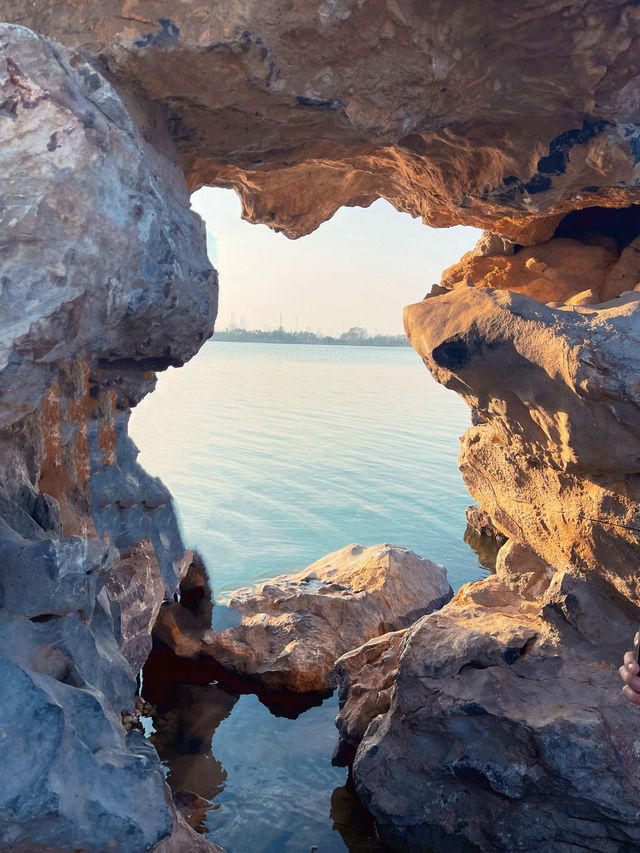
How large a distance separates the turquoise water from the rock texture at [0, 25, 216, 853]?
19.6 ft

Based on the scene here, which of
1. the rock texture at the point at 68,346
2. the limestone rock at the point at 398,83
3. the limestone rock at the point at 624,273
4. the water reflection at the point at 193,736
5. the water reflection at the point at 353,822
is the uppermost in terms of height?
the limestone rock at the point at 398,83

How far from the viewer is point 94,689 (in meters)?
2.77

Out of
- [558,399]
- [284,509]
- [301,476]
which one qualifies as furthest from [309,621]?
[301,476]

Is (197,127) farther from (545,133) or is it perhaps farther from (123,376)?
(545,133)

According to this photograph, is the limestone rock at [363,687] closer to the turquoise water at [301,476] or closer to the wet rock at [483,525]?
the turquoise water at [301,476]

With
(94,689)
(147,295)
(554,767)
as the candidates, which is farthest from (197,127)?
(554,767)

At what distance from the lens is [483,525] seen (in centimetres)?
1048

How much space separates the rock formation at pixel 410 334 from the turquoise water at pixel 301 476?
15.7 feet

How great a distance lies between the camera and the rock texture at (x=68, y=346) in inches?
90.5

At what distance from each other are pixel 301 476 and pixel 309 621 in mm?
7872

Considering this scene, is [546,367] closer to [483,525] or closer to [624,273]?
[624,273]

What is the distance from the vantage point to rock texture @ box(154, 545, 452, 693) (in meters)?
5.77

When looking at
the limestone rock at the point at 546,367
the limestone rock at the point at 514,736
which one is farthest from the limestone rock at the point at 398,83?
the limestone rock at the point at 514,736

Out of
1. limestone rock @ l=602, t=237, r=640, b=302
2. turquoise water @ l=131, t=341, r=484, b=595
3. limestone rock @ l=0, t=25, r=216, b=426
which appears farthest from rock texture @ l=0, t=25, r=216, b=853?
turquoise water @ l=131, t=341, r=484, b=595
